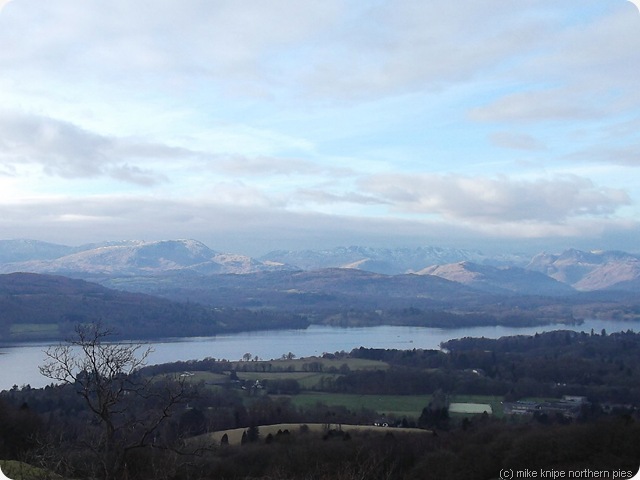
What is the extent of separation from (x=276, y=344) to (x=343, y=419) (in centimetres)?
2324

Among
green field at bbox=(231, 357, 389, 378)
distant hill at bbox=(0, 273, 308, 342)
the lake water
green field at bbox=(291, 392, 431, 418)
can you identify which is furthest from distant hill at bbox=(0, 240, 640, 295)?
green field at bbox=(291, 392, 431, 418)

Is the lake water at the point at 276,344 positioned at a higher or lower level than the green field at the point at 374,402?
higher

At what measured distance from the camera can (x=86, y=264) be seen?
9869cm

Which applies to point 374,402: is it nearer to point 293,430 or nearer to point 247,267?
point 293,430

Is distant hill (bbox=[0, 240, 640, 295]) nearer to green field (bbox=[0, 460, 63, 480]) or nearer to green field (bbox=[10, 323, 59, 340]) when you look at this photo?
green field (bbox=[10, 323, 59, 340])

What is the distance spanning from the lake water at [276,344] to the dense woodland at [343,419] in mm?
3409

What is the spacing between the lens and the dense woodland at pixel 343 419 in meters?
4.22

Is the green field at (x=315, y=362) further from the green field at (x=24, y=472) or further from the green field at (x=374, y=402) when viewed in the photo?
the green field at (x=24, y=472)

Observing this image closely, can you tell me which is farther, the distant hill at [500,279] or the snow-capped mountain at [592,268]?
the snow-capped mountain at [592,268]

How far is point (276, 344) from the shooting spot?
37000mm

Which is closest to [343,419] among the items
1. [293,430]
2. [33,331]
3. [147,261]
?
[293,430]

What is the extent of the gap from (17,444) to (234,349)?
27.5 metres

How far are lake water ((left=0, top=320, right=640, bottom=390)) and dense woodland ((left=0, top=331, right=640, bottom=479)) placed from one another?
3.41 m

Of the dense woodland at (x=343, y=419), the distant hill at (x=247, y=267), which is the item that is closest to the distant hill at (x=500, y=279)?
the distant hill at (x=247, y=267)
